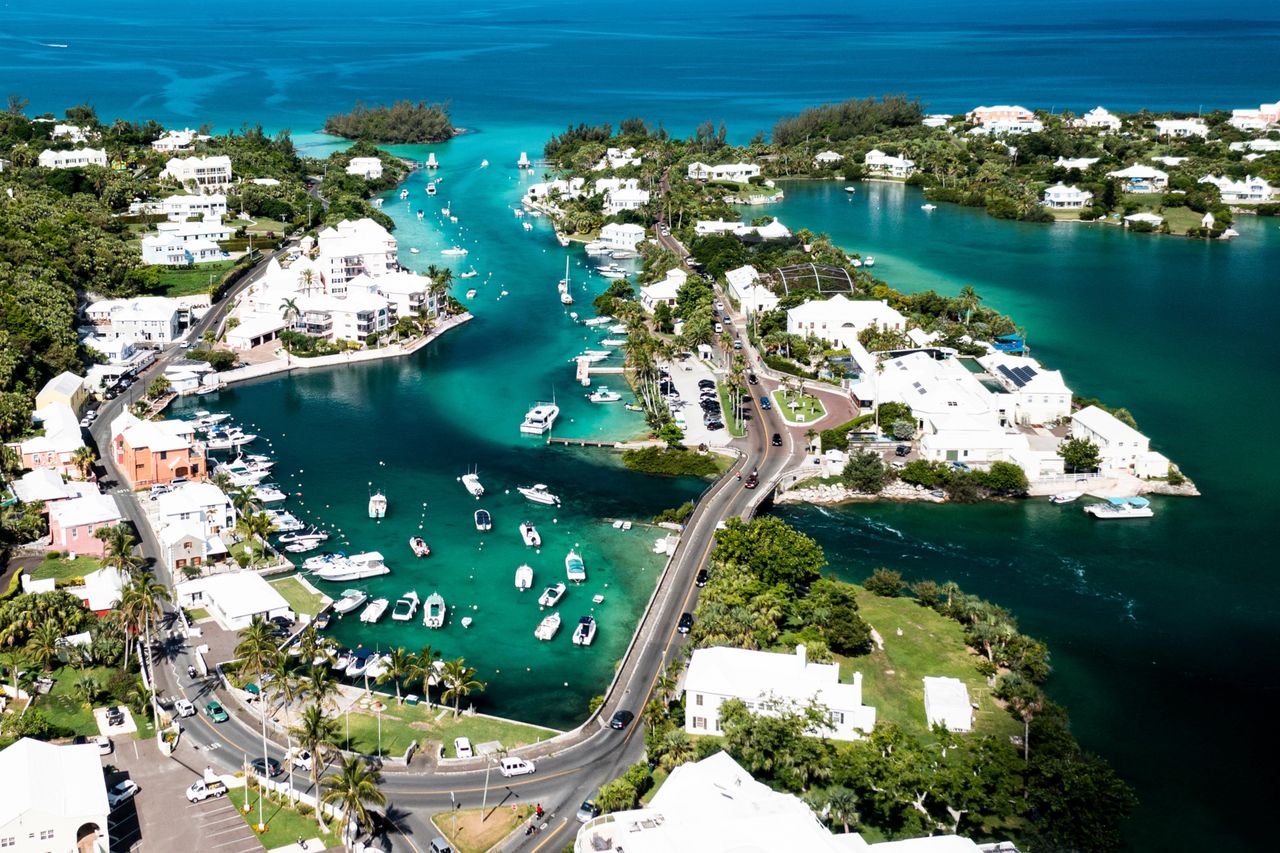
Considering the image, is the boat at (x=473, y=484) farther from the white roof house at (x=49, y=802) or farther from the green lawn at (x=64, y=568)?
the white roof house at (x=49, y=802)

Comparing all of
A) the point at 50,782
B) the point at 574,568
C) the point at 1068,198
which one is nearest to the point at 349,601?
the point at 574,568

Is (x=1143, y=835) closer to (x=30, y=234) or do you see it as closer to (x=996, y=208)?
(x=30, y=234)

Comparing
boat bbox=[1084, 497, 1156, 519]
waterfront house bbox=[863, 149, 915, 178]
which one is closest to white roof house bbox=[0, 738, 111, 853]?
boat bbox=[1084, 497, 1156, 519]

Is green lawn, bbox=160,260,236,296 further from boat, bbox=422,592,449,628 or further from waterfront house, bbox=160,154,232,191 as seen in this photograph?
boat, bbox=422,592,449,628

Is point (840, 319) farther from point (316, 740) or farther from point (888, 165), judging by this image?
point (888, 165)

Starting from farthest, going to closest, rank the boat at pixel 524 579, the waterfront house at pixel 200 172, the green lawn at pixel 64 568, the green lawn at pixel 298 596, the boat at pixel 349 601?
1. the waterfront house at pixel 200 172
2. the boat at pixel 524 579
3. the green lawn at pixel 64 568
4. the boat at pixel 349 601
5. the green lawn at pixel 298 596

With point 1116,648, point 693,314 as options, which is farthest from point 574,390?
point 1116,648

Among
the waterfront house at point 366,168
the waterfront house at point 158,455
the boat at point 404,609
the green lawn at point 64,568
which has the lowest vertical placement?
the boat at point 404,609

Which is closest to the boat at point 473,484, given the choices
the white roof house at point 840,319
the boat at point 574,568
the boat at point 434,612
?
the boat at point 574,568
